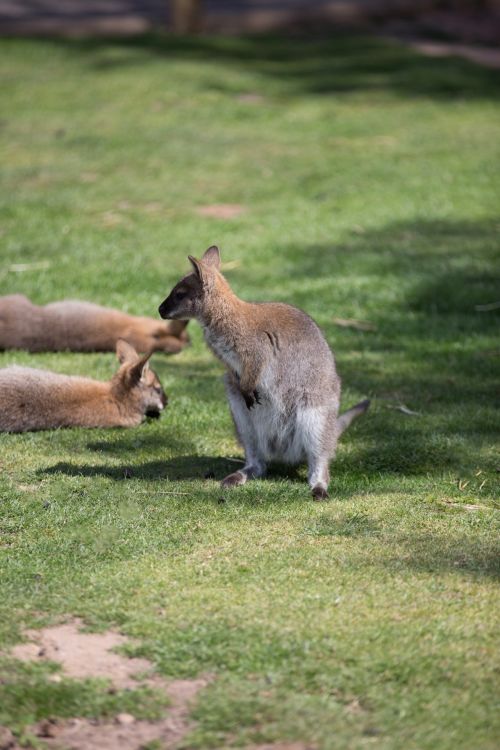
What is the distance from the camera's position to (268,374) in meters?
5.80

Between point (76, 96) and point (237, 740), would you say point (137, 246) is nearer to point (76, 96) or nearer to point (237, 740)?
point (76, 96)

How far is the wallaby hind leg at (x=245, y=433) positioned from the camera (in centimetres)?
598

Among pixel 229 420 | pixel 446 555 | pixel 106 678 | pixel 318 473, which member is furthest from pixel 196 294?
pixel 106 678

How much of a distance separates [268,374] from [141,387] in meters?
1.36

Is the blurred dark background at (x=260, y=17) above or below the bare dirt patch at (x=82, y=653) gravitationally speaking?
above

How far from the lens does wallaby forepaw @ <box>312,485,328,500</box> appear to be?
18.6 ft

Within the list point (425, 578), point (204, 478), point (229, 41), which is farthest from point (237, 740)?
point (229, 41)

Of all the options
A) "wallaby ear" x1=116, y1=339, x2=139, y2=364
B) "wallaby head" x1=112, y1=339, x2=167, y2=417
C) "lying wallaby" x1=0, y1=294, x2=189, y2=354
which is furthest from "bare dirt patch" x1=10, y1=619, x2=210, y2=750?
"lying wallaby" x1=0, y1=294, x2=189, y2=354

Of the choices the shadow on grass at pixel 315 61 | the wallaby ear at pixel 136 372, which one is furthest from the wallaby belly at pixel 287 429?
the shadow on grass at pixel 315 61

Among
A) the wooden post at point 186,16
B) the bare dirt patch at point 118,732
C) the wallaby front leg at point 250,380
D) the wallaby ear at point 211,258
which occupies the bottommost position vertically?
the bare dirt patch at point 118,732

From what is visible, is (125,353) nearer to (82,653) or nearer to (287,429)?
(287,429)

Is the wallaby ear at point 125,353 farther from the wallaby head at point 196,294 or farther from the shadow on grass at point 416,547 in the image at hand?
the shadow on grass at point 416,547

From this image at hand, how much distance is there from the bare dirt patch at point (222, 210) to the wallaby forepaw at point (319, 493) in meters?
6.59

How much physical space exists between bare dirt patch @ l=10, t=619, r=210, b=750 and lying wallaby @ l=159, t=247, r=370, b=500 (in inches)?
66.9
